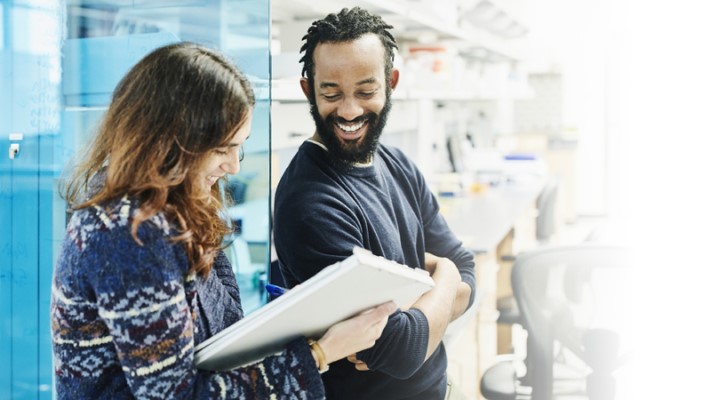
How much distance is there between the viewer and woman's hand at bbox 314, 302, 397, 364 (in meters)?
1.05

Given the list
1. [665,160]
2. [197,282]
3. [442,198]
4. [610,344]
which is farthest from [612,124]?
[197,282]

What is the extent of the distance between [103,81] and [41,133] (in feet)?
0.50

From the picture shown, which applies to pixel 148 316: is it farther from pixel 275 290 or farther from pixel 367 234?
pixel 367 234

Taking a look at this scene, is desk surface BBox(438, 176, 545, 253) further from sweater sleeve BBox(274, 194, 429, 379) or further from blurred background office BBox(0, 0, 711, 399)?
sweater sleeve BBox(274, 194, 429, 379)

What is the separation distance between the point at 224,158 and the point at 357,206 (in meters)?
0.40

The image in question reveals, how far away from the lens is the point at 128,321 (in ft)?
2.91

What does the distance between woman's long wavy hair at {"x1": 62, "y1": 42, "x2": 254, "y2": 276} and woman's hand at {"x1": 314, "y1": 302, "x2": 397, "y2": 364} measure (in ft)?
0.65

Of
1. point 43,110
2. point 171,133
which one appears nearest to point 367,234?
point 171,133

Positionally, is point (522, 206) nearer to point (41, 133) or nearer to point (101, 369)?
point (41, 133)

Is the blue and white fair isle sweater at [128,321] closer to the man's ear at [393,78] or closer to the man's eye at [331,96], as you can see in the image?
the man's eye at [331,96]

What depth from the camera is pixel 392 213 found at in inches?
58.1

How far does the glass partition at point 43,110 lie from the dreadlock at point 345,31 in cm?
11

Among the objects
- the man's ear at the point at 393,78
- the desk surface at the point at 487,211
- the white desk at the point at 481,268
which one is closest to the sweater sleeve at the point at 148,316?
the man's ear at the point at 393,78

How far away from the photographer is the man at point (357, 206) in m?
1.32
